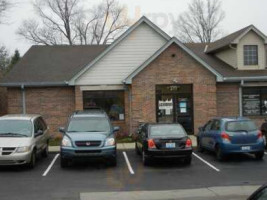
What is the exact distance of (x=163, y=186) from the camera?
12484mm

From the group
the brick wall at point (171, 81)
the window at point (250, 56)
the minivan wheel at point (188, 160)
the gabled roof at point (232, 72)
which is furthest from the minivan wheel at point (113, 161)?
the window at point (250, 56)

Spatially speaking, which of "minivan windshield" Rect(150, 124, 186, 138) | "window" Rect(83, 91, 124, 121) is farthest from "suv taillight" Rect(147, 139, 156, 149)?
"window" Rect(83, 91, 124, 121)

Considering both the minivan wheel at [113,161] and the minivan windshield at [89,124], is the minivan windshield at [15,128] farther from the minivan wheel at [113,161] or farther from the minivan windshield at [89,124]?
the minivan wheel at [113,161]

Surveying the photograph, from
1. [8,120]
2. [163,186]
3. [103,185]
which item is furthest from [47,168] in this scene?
[163,186]

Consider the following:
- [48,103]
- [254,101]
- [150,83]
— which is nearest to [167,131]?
[150,83]

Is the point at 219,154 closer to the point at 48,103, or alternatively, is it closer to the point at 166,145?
the point at 166,145

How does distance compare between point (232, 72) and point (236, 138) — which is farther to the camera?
point (232, 72)

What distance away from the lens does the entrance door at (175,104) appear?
82.2 ft

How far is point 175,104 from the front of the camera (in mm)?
25297

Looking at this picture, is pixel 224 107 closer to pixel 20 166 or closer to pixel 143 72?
pixel 143 72

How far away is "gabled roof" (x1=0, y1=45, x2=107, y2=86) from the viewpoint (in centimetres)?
2562

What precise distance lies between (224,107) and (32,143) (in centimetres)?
1333

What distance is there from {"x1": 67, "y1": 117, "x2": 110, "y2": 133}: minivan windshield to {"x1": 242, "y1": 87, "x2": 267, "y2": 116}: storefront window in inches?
457

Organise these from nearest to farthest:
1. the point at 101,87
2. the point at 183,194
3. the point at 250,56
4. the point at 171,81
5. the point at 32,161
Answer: the point at 183,194 → the point at 32,161 → the point at 171,81 → the point at 101,87 → the point at 250,56
